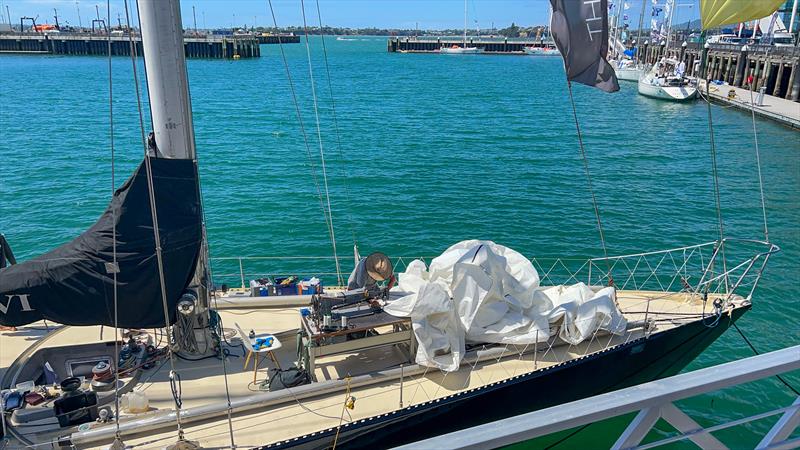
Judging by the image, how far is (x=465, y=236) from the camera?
2467 cm

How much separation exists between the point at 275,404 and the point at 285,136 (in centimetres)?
3824

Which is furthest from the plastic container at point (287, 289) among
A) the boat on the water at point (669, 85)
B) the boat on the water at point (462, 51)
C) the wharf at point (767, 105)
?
the boat on the water at point (462, 51)

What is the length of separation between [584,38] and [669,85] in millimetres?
65315

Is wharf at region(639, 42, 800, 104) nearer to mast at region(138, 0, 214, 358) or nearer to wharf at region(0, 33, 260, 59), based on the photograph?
mast at region(138, 0, 214, 358)

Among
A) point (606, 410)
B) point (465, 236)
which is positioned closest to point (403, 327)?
point (606, 410)

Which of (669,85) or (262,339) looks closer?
(262,339)

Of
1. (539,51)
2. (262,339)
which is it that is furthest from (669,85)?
(539,51)

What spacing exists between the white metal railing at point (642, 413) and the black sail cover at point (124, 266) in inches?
310

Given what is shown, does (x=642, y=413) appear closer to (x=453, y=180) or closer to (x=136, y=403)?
(x=136, y=403)

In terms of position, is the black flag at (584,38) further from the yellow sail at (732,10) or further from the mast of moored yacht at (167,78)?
the mast of moored yacht at (167,78)

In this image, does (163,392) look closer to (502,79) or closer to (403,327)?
(403,327)

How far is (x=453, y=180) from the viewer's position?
108 feet

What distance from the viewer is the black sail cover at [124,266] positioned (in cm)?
896

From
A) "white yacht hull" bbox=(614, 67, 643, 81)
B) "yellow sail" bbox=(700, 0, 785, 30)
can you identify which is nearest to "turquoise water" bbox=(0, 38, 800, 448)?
"yellow sail" bbox=(700, 0, 785, 30)
